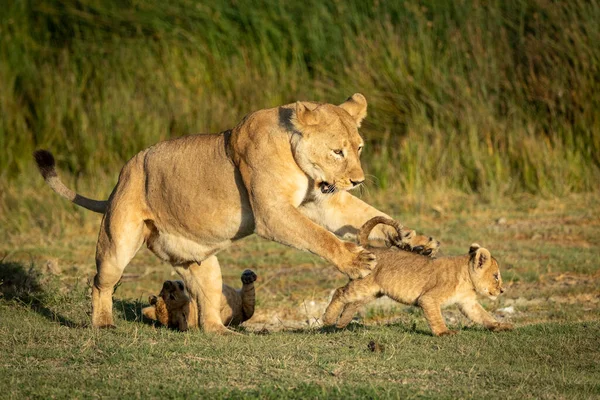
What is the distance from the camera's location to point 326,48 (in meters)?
14.1

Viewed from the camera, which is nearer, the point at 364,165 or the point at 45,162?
the point at 45,162

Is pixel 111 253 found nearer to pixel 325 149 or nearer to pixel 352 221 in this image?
pixel 352 221

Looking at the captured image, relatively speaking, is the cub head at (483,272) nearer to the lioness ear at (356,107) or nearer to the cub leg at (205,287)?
the lioness ear at (356,107)

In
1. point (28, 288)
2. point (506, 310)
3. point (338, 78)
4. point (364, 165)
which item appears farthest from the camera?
point (338, 78)

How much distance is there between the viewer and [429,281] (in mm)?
6770

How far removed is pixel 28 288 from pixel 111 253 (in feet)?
5.49

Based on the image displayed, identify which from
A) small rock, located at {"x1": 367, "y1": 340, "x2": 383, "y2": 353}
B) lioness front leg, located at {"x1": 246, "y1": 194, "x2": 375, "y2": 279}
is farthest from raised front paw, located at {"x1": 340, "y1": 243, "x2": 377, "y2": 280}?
small rock, located at {"x1": 367, "y1": 340, "x2": 383, "y2": 353}

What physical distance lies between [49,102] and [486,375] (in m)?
10.6

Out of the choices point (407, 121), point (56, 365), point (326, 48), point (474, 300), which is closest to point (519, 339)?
point (474, 300)

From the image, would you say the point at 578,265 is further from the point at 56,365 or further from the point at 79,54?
the point at 79,54

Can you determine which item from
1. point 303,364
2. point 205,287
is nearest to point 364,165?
point 205,287

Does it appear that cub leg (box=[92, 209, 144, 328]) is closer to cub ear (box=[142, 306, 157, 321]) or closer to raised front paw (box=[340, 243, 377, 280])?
cub ear (box=[142, 306, 157, 321])

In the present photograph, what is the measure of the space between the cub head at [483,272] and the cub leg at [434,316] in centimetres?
32

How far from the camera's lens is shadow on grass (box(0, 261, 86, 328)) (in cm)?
767
